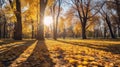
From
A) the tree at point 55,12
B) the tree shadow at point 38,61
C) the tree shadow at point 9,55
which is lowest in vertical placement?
the tree shadow at point 38,61

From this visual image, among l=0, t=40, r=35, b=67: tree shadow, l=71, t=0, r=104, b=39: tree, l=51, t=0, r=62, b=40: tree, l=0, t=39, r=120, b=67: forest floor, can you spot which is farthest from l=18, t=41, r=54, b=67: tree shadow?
l=71, t=0, r=104, b=39: tree

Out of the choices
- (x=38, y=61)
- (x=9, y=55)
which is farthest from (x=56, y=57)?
(x=9, y=55)

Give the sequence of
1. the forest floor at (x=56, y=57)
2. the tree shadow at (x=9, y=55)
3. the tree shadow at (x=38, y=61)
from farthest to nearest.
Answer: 1. the tree shadow at (x=9, y=55)
2. the forest floor at (x=56, y=57)
3. the tree shadow at (x=38, y=61)

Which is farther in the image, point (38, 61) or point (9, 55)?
point (9, 55)

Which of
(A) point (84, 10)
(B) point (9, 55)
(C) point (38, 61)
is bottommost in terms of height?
(C) point (38, 61)

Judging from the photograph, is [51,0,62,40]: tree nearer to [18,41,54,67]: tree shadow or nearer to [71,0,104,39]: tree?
[71,0,104,39]: tree

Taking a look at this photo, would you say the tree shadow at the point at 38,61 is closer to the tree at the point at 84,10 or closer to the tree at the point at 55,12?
the tree at the point at 55,12

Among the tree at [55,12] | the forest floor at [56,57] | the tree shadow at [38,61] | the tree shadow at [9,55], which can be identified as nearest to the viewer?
the tree shadow at [38,61]

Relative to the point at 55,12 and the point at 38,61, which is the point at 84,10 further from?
the point at 38,61

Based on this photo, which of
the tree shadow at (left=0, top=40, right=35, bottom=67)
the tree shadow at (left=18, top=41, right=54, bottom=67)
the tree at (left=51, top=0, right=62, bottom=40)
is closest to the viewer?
the tree shadow at (left=18, top=41, right=54, bottom=67)

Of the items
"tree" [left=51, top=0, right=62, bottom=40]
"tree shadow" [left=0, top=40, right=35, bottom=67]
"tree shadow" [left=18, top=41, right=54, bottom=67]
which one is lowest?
"tree shadow" [left=18, top=41, right=54, bottom=67]

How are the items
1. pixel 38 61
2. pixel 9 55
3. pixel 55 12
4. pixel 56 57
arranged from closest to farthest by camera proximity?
1. pixel 38 61
2. pixel 56 57
3. pixel 9 55
4. pixel 55 12

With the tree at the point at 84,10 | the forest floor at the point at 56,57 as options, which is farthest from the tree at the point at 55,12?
the forest floor at the point at 56,57

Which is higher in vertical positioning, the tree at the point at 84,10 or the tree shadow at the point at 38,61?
the tree at the point at 84,10
